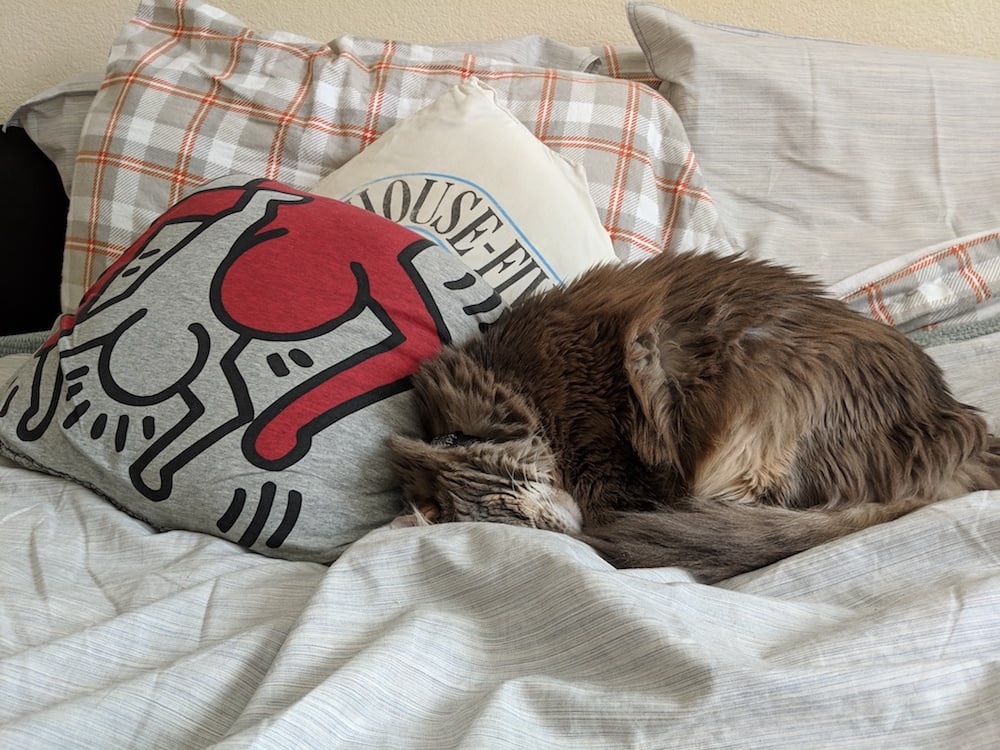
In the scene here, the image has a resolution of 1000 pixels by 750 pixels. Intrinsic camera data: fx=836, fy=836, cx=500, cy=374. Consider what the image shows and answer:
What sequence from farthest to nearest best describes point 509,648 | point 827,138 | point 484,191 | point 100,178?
point 827,138 → point 100,178 → point 484,191 → point 509,648

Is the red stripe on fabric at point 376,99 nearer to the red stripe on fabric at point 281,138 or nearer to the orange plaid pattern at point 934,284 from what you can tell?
the red stripe on fabric at point 281,138

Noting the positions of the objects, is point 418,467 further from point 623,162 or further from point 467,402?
point 623,162

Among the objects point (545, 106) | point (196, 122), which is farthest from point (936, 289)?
point (196, 122)

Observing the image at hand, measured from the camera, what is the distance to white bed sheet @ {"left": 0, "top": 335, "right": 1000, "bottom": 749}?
23.0 inches

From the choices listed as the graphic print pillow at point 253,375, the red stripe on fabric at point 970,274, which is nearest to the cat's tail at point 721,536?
the graphic print pillow at point 253,375

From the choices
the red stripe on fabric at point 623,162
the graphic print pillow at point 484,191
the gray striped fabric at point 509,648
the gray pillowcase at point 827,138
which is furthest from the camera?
the gray pillowcase at point 827,138

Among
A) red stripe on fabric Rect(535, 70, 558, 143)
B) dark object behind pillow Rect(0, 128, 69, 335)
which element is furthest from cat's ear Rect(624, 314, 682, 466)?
dark object behind pillow Rect(0, 128, 69, 335)

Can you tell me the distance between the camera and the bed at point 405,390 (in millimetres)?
631

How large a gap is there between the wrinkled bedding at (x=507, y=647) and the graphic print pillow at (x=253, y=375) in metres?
0.09

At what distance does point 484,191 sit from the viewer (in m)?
1.32

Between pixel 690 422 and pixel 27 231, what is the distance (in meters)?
1.42

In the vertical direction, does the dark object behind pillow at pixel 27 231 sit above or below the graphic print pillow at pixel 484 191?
below

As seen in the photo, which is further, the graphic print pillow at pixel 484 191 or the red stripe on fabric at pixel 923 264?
the red stripe on fabric at pixel 923 264

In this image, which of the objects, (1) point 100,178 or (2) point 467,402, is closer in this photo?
(2) point 467,402
